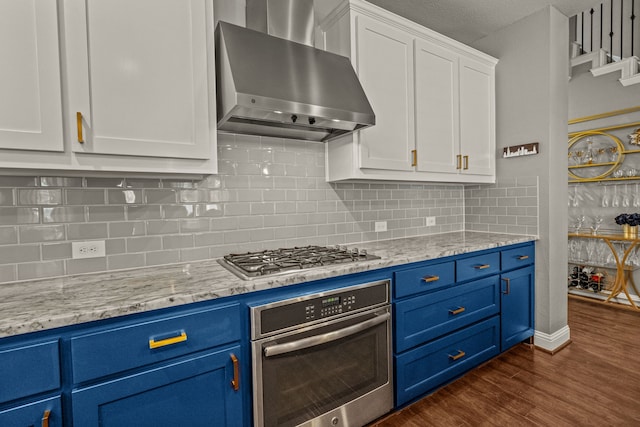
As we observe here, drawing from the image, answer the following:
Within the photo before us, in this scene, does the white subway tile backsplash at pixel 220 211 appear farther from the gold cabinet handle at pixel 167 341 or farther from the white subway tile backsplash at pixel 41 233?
the gold cabinet handle at pixel 167 341

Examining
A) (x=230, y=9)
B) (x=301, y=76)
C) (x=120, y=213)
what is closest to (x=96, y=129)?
(x=120, y=213)

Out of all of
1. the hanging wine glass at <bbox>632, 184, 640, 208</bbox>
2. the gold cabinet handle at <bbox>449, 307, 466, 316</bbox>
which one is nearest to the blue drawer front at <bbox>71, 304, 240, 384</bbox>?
the gold cabinet handle at <bbox>449, 307, 466, 316</bbox>

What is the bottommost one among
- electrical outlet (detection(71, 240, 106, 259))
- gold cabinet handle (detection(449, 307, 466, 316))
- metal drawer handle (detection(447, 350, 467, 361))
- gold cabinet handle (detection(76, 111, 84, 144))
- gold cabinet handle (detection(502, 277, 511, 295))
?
metal drawer handle (detection(447, 350, 467, 361))

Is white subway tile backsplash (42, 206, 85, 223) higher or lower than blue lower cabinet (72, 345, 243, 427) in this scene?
higher

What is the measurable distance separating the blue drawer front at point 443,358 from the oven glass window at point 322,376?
18 cm

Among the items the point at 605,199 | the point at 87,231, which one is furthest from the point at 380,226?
the point at 605,199

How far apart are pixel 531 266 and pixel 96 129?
3.07 m

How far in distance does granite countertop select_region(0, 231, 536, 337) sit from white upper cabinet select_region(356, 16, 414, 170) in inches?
27.9

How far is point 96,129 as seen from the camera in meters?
1.31

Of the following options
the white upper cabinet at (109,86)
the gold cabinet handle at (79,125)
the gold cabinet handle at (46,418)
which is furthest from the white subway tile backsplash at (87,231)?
the gold cabinet handle at (46,418)

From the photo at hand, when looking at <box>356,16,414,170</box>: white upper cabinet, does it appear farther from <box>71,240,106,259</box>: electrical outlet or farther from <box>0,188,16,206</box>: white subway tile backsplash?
<box>0,188,16,206</box>: white subway tile backsplash

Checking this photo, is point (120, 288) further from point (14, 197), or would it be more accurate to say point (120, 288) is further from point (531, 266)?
point (531, 266)

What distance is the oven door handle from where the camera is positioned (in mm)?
1358

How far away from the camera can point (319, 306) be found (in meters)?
1.49
